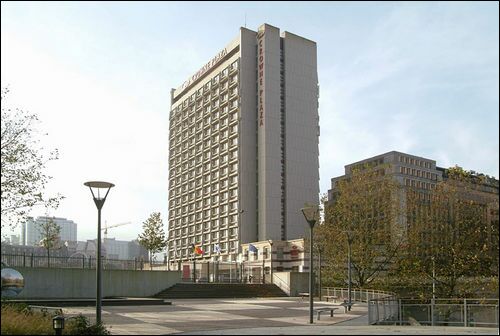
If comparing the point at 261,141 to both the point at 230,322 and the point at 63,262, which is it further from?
the point at 230,322

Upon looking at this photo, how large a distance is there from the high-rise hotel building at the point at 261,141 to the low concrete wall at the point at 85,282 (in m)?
50.5

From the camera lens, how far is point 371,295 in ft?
124

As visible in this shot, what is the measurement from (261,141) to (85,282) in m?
60.7

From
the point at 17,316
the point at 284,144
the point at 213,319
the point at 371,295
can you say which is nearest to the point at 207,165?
the point at 284,144

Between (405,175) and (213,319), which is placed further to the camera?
(405,175)

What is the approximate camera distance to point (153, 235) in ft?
258

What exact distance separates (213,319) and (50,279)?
1827cm

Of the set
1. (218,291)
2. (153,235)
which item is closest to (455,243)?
(218,291)

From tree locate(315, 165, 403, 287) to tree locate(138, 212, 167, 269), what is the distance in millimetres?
35546

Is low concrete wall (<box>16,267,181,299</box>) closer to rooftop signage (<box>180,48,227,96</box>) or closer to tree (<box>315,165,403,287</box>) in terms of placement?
tree (<box>315,165,403,287</box>)

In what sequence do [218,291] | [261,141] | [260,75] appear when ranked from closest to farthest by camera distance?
[218,291] < [261,141] < [260,75]

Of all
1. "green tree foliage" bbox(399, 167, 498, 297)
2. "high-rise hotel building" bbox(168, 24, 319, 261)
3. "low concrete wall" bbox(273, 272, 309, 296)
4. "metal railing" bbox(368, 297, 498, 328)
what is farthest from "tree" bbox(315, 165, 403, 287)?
"high-rise hotel building" bbox(168, 24, 319, 261)

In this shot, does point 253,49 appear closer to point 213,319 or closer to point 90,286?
point 90,286

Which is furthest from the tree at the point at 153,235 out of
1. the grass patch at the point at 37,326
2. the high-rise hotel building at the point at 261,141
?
the grass patch at the point at 37,326
